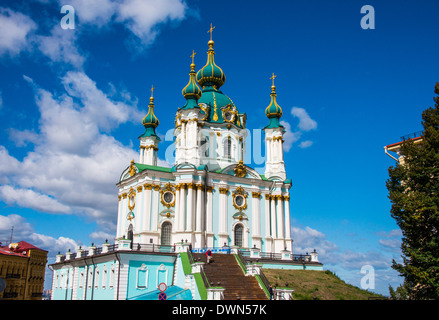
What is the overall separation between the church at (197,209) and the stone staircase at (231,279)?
164 centimetres

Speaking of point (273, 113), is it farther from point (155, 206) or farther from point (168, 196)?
point (155, 206)

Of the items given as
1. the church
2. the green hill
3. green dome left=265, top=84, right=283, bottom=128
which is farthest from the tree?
green dome left=265, top=84, right=283, bottom=128

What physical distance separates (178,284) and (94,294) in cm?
655

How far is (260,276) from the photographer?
81.6ft

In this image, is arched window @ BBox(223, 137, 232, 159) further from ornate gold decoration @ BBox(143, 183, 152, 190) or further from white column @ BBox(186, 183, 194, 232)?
ornate gold decoration @ BBox(143, 183, 152, 190)

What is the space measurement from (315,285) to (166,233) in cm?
1270

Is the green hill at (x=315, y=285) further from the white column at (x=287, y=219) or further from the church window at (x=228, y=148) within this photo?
the church window at (x=228, y=148)

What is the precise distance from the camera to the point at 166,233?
34.8m

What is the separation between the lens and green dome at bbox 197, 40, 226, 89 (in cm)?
4269

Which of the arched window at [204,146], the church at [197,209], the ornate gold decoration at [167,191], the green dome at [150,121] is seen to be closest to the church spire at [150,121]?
the green dome at [150,121]

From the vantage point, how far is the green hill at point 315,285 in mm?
25766

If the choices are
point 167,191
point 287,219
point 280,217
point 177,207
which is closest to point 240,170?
point 280,217
